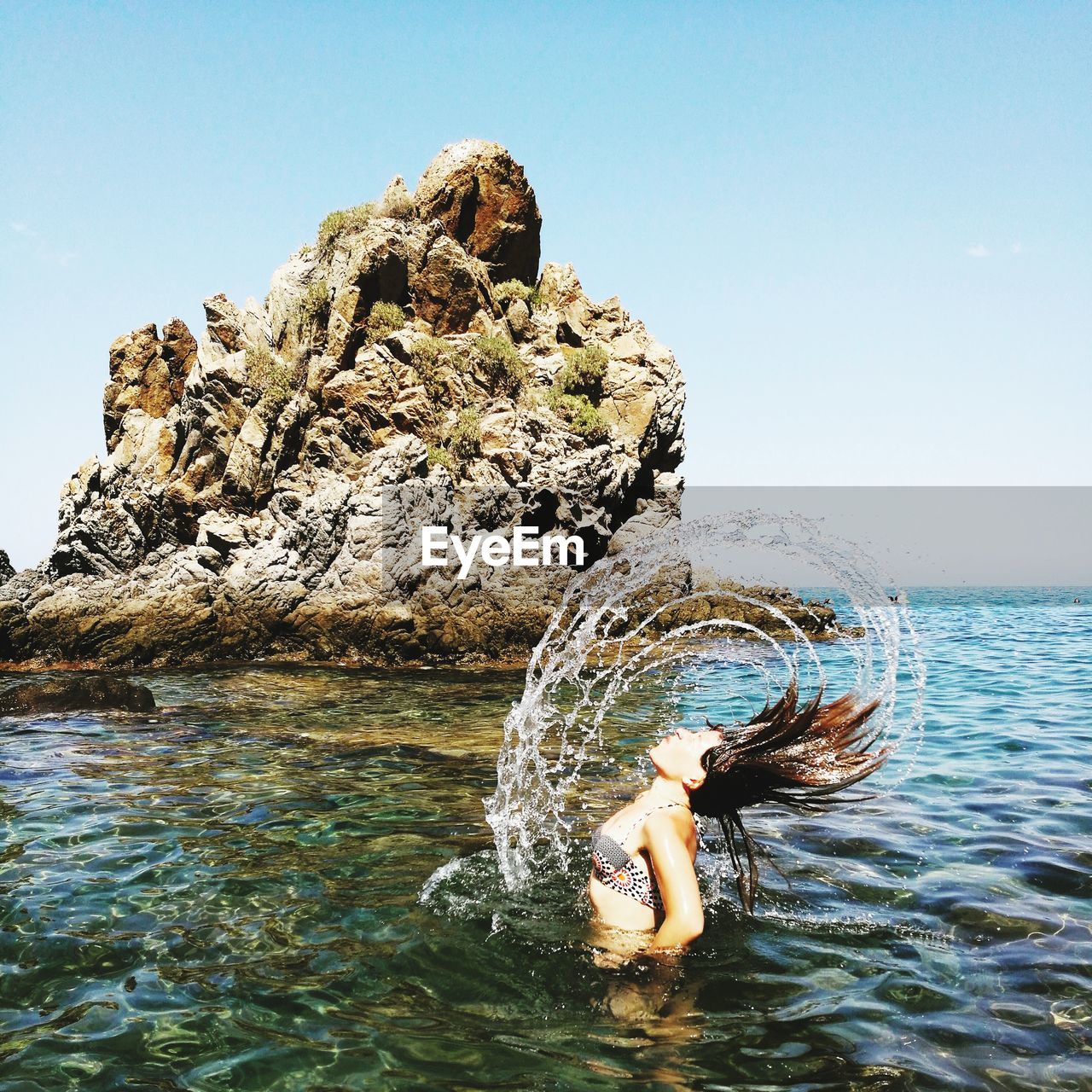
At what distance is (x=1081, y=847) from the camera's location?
7184 millimetres

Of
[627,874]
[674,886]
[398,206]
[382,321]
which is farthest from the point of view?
[398,206]

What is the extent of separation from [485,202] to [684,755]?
3481 centimetres

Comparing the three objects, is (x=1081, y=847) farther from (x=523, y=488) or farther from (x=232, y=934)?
(x=523, y=488)

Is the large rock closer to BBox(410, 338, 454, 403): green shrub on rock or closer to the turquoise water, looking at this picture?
BBox(410, 338, 454, 403): green shrub on rock

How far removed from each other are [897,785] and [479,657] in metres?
14.7

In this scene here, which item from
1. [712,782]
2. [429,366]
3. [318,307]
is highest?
[318,307]

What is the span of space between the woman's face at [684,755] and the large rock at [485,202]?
33.4 m

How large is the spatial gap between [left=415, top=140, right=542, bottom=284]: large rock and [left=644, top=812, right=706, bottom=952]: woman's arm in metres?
34.0

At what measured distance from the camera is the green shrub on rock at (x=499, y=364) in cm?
3150

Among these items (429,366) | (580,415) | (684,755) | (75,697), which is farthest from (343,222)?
(684,755)

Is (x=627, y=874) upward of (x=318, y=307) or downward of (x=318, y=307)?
downward

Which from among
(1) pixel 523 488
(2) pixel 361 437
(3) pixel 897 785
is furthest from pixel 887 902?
(2) pixel 361 437

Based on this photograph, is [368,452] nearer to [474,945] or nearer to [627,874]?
[474,945]

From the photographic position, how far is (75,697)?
15.1 m
